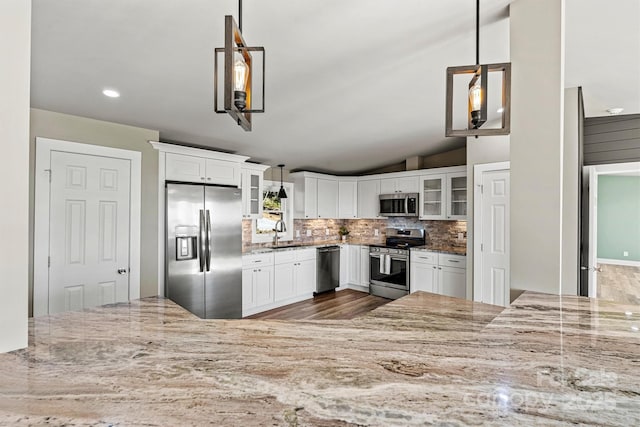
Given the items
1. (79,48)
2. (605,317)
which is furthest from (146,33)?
(605,317)

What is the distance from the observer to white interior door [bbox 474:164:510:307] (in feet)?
12.1

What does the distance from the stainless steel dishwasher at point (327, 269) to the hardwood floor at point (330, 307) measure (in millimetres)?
164

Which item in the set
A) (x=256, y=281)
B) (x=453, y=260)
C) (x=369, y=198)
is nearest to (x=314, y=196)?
(x=369, y=198)

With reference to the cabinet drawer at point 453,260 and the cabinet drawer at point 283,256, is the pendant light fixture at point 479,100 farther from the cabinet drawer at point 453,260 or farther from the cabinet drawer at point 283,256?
the cabinet drawer at point 283,256

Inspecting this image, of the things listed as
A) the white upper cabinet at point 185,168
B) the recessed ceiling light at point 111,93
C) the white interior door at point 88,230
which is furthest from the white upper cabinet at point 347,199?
the recessed ceiling light at point 111,93

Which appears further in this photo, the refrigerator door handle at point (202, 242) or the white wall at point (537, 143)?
the refrigerator door handle at point (202, 242)

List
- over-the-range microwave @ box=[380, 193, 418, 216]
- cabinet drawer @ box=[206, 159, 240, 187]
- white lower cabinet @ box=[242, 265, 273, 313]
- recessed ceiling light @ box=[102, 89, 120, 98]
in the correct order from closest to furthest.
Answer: recessed ceiling light @ box=[102, 89, 120, 98]
cabinet drawer @ box=[206, 159, 240, 187]
white lower cabinet @ box=[242, 265, 273, 313]
over-the-range microwave @ box=[380, 193, 418, 216]

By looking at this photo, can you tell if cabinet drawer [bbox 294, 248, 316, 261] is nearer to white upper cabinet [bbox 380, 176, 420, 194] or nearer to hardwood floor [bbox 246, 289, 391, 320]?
hardwood floor [bbox 246, 289, 391, 320]

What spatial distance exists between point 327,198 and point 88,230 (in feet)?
13.1

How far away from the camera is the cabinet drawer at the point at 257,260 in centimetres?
449

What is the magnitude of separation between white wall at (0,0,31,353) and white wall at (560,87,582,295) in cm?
383

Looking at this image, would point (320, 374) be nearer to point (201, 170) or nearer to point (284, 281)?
point (201, 170)

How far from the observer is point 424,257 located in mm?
5082

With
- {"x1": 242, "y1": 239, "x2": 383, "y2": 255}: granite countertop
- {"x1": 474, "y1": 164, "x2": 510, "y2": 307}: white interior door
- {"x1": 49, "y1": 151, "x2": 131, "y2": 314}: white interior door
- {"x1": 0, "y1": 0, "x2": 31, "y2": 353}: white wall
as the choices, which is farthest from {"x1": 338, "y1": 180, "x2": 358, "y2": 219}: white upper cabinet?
{"x1": 0, "y1": 0, "x2": 31, "y2": 353}: white wall
